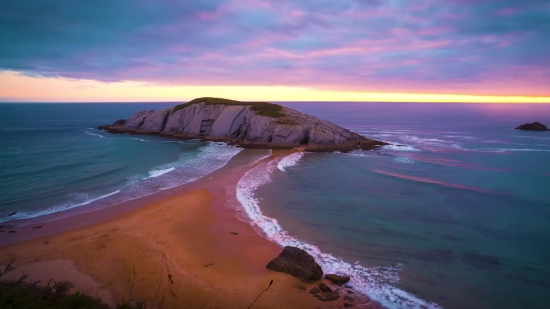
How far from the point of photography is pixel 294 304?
39.7ft

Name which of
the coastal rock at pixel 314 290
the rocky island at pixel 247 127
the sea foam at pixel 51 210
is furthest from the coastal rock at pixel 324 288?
the rocky island at pixel 247 127

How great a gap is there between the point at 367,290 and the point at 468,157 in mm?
38605

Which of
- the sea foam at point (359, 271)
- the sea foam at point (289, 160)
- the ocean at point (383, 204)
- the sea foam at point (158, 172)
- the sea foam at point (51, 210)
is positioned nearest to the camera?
the sea foam at point (359, 271)

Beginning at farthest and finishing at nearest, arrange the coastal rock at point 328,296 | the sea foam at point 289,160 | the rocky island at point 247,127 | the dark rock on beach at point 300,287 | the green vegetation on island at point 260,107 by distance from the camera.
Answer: the green vegetation on island at point 260,107 < the rocky island at point 247,127 < the sea foam at point 289,160 < the dark rock on beach at point 300,287 < the coastal rock at point 328,296

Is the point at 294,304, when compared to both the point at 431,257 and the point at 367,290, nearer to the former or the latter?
the point at 367,290

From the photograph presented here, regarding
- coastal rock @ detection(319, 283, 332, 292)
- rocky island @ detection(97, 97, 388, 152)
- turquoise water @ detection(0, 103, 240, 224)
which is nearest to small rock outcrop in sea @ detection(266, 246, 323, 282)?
coastal rock @ detection(319, 283, 332, 292)

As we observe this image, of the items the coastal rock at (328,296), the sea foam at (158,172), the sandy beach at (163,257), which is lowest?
the sandy beach at (163,257)

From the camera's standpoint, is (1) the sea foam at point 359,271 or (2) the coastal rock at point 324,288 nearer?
(1) the sea foam at point 359,271

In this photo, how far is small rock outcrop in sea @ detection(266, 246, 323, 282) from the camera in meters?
13.7

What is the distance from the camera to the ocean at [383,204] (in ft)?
45.4

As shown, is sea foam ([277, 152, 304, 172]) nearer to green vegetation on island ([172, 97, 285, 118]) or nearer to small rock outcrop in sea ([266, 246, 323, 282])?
green vegetation on island ([172, 97, 285, 118])

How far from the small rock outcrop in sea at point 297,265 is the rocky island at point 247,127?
35.9 m

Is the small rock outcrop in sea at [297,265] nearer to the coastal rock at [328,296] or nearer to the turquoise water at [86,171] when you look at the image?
the coastal rock at [328,296]

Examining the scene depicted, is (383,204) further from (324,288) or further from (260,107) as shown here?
(260,107)
